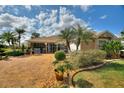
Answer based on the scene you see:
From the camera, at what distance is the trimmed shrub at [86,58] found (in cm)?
1074

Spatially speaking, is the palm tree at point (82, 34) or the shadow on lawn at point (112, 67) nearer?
the shadow on lawn at point (112, 67)

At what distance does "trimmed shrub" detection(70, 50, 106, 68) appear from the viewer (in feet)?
35.3

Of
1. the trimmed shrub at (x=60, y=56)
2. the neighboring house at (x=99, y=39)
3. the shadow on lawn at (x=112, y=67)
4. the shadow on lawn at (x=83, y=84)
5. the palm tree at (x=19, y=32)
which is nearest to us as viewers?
the shadow on lawn at (x=83, y=84)

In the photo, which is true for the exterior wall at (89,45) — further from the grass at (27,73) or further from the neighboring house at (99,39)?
the grass at (27,73)

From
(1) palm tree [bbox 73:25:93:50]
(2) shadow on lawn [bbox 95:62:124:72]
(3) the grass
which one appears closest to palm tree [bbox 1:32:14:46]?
(3) the grass

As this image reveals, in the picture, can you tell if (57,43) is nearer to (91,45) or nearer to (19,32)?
(91,45)

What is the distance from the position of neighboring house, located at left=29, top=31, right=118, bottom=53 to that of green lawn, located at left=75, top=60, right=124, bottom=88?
328cm

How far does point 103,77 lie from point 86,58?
1.95 m

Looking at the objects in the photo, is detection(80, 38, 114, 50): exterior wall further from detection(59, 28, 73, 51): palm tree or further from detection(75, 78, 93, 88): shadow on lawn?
detection(75, 78, 93, 88): shadow on lawn

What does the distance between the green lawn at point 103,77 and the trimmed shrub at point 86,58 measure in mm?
738

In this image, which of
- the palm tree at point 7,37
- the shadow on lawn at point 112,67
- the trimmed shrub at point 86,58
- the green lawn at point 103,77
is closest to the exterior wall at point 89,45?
the trimmed shrub at point 86,58

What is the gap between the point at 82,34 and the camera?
14.0m

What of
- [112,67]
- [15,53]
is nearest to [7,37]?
[15,53]
